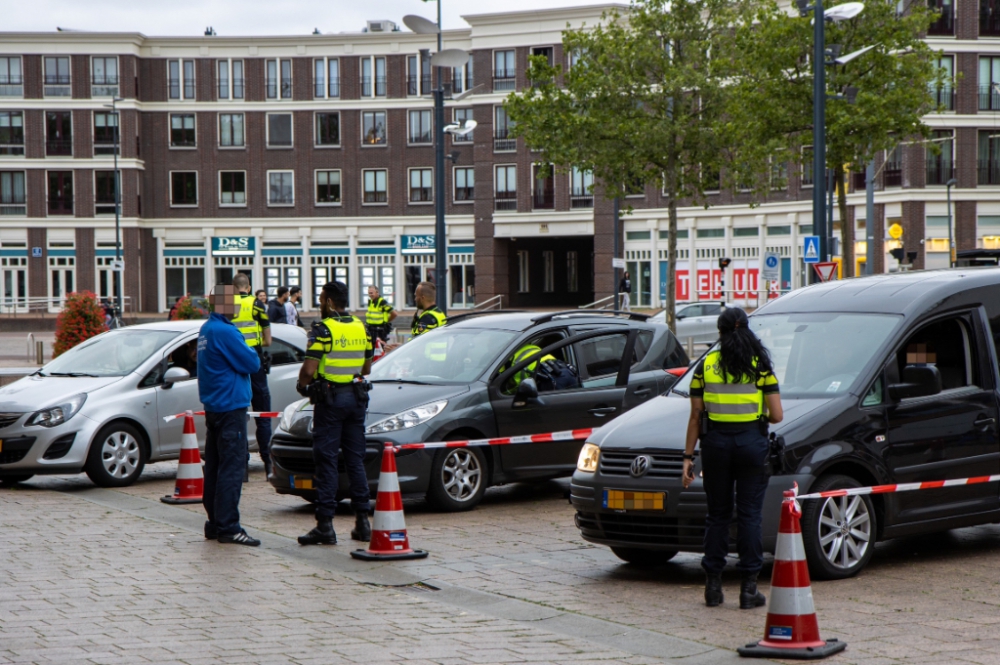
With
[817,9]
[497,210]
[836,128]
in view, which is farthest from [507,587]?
[497,210]

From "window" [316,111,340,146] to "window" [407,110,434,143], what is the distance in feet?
12.7

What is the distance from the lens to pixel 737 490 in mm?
7359

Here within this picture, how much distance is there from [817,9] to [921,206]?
32852mm

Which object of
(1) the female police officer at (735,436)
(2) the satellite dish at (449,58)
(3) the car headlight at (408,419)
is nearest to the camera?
(1) the female police officer at (735,436)

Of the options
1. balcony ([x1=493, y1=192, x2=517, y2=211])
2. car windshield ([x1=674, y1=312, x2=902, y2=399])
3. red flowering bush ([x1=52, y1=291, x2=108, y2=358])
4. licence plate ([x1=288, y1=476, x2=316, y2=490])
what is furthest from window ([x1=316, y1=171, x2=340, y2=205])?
car windshield ([x1=674, y1=312, x2=902, y2=399])

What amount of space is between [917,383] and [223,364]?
195 inches

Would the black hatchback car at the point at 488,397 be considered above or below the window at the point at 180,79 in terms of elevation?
below

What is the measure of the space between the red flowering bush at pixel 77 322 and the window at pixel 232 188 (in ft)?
147

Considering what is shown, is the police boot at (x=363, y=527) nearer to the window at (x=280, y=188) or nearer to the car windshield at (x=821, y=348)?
the car windshield at (x=821, y=348)

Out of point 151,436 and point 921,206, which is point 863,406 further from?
point 921,206

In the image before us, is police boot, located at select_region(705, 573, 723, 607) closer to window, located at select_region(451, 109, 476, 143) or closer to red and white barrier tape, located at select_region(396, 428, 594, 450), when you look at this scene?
red and white barrier tape, located at select_region(396, 428, 594, 450)

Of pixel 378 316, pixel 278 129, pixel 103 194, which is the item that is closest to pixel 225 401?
pixel 378 316

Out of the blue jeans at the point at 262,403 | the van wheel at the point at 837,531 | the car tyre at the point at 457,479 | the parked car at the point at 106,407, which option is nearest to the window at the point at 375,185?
the parked car at the point at 106,407

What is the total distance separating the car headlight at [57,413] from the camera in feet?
42.2
